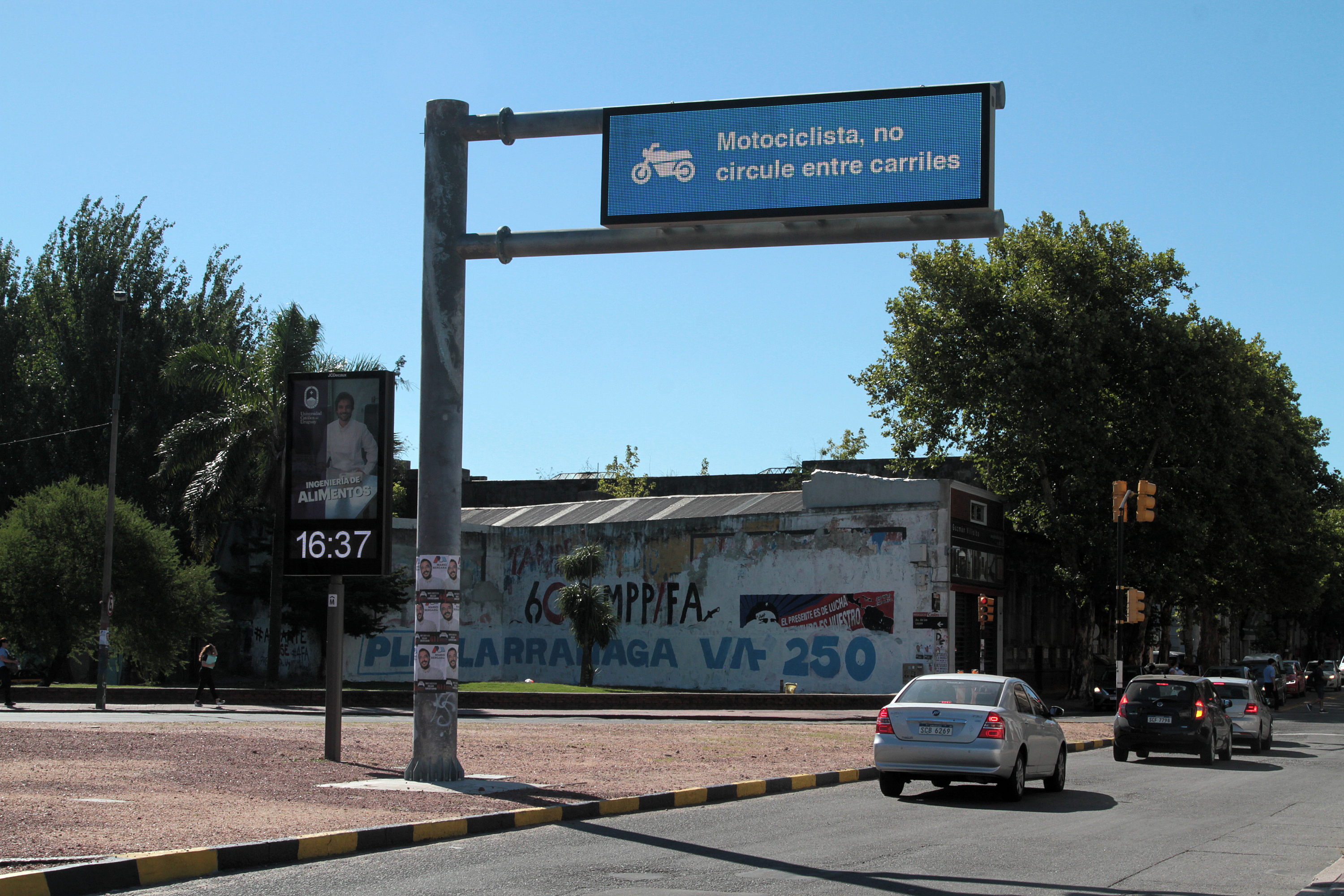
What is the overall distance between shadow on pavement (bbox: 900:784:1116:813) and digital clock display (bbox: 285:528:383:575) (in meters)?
6.76

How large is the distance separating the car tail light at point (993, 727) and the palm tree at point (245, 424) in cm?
2330

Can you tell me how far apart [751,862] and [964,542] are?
33.1 metres

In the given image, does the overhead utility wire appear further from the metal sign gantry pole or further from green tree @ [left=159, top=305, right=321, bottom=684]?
the metal sign gantry pole

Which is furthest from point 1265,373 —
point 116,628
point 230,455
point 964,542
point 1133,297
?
point 116,628

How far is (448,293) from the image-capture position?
46.9ft

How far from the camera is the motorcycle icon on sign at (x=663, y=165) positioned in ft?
43.3

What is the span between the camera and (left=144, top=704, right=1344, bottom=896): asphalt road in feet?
29.0

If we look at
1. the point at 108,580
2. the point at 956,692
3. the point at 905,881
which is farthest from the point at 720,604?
the point at 905,881

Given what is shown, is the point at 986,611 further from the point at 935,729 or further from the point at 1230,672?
the point at 935,729

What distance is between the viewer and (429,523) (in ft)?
46.9

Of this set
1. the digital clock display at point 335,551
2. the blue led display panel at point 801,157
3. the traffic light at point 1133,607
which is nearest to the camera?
the blue led display panel at point 801,157

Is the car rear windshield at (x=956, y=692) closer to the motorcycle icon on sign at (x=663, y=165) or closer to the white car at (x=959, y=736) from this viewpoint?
the white car at (x=959, y=736)

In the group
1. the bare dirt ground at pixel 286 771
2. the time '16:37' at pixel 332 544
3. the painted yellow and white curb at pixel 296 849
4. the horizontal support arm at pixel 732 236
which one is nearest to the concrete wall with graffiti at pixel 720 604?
the bare dirt ground at pixel 286 771

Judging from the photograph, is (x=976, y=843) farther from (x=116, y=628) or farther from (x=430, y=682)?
(x=116, y=628)
